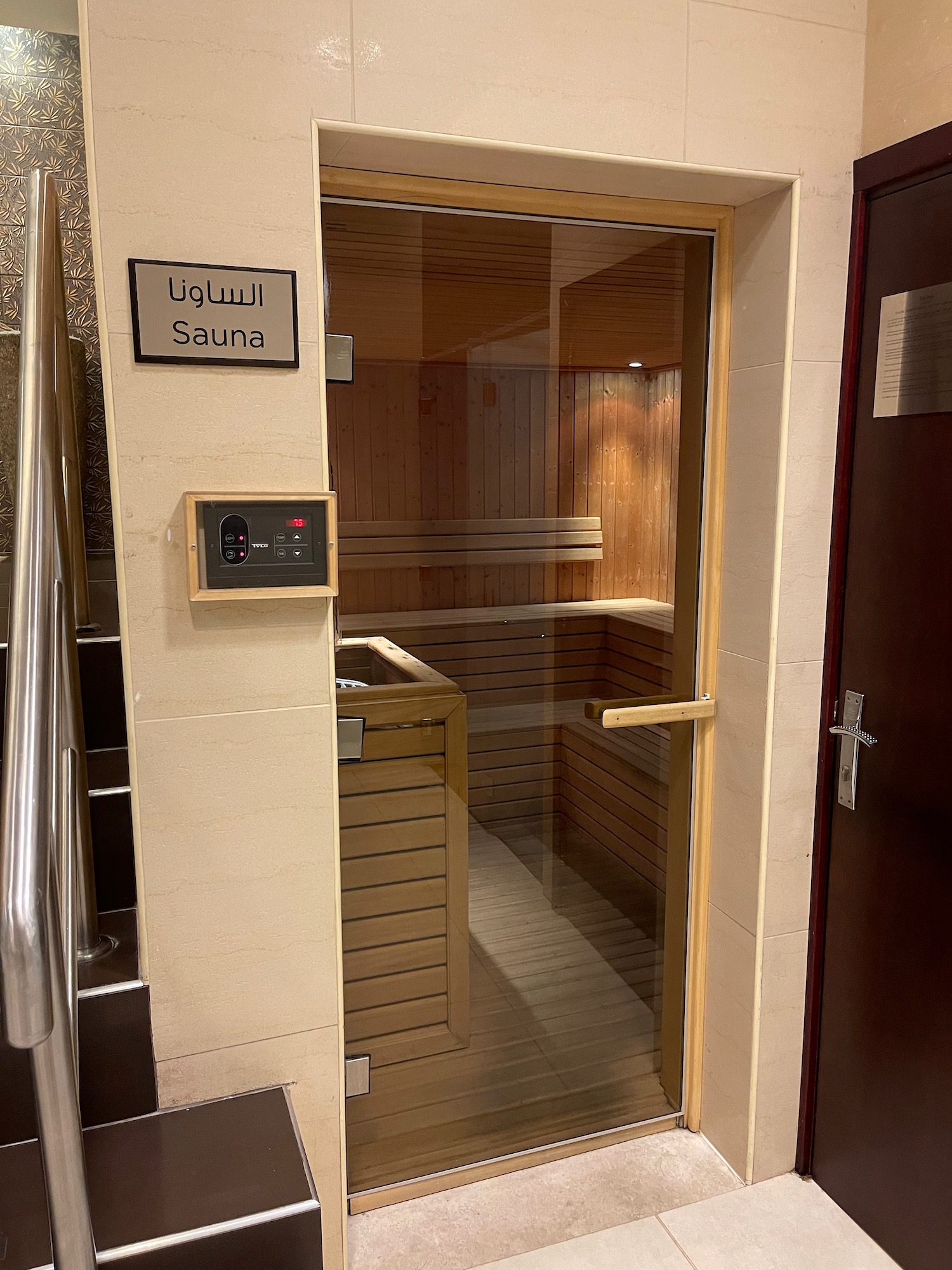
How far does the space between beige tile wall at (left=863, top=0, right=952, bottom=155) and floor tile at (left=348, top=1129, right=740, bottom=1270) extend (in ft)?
7.12

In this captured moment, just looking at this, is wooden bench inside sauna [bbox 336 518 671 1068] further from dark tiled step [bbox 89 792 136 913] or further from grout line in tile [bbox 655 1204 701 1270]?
grout line in tile [bbox 655 1204 701 1270]

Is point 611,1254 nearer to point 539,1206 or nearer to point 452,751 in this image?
point 539,1206

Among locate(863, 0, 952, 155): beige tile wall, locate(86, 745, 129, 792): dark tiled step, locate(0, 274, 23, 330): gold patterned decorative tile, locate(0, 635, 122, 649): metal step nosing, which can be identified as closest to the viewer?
locate(863, 0, 952, 155): beige tile wall

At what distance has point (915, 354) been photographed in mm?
1657

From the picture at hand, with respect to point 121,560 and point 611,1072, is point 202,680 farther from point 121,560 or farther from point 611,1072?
point 611,1072

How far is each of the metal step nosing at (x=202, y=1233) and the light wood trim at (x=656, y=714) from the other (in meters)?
1.05

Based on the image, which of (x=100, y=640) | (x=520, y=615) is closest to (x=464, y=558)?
(x=520, y=615)

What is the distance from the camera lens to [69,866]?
46.4 inches

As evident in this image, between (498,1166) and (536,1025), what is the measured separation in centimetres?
32

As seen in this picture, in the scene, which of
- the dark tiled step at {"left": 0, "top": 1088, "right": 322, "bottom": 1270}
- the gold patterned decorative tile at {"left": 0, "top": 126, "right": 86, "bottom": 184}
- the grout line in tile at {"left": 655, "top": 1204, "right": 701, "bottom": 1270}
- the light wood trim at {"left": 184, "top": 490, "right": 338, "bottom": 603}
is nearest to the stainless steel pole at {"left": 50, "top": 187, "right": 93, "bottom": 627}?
the light wood trim at {"left": 184, "top": 490, "right": 338, "bottom": 603}

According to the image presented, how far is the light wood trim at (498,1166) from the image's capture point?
6.47 ft

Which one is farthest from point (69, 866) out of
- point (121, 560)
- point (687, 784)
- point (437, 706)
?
point (687, 784)

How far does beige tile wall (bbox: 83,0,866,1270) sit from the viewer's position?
1.39 meters

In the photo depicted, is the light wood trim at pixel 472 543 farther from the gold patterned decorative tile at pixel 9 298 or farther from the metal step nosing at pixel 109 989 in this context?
the gold patterned decorative tile at pixel 9 298
